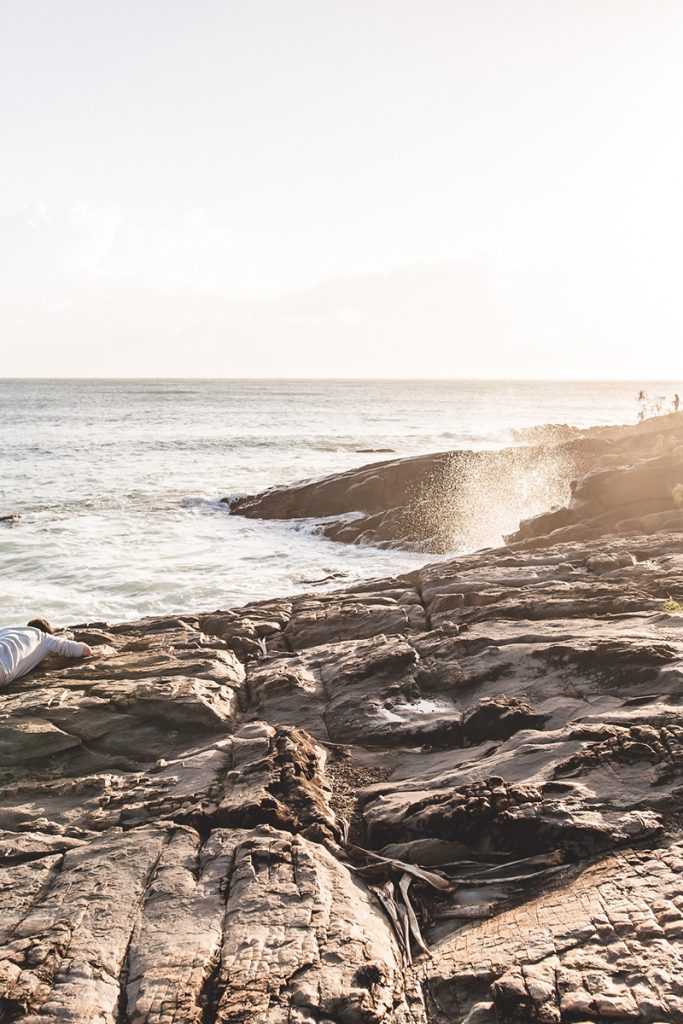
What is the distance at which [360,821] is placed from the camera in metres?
5.41

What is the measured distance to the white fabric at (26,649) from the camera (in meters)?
7.48

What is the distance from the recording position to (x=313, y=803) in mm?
5363

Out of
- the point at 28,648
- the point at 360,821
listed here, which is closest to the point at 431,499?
the point at 28,648

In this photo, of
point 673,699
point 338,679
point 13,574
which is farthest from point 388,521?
point 673,699

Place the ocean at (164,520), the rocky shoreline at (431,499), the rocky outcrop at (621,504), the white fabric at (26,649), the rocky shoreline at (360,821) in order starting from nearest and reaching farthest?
the rocky shoreline at (360,821) < the white fabric at (26,649) < the rocky outcrop at (621,504) < the ocean at (164,520) < the rocky shoreline at (431,499)

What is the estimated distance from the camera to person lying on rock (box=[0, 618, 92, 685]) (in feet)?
24.6

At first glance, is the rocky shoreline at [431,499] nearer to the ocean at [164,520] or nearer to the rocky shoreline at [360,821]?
the ocean at [164,520]

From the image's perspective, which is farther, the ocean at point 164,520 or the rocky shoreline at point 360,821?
the ocean at point 164,520

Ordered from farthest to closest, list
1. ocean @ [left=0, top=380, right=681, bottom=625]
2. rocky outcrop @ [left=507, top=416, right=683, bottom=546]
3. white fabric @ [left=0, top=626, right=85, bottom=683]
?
ocean @ [left=0, top=380, right=681, bottom=625] < rocky outcrop @ [left=507, top=416, right=683, bottom=546] < white fabric @ [left=0, top=626, right=85, bottom=683]

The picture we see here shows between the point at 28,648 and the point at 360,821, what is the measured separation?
14.5 feet

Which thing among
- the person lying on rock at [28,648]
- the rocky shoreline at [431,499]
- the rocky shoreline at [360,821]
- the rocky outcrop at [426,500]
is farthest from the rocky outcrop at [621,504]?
the person lying on rock at [28,648]

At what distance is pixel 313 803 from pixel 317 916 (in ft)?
3.96

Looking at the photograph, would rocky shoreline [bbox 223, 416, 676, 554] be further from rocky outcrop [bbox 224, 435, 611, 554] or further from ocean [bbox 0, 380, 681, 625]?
ocean [bbox 0, 380, 681, 625]

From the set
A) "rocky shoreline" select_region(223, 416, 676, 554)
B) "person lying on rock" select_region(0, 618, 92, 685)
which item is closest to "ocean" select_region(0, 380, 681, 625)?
"rocky shoreline" select_region(223, 416, 676, 554)
